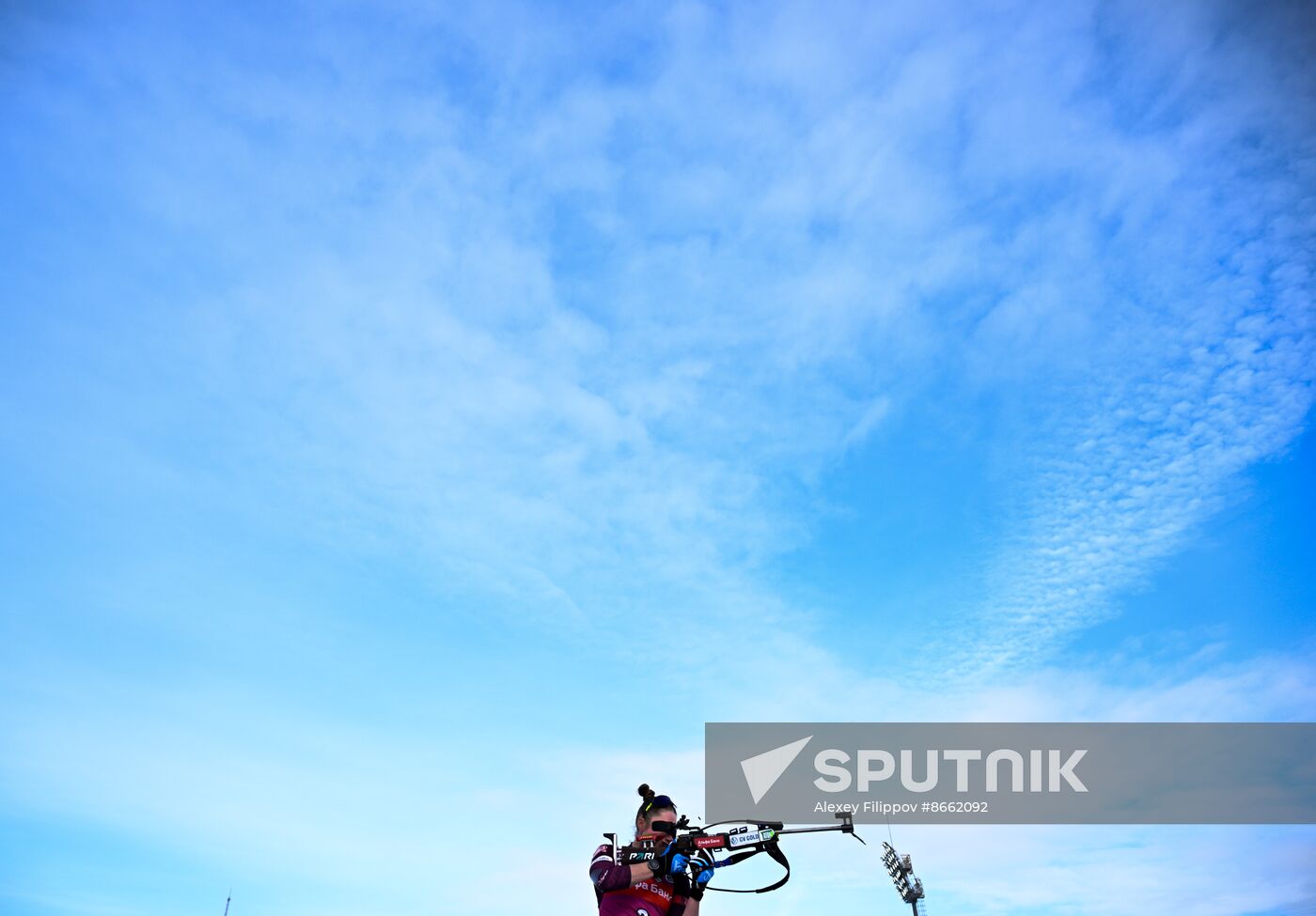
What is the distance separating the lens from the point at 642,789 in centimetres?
903

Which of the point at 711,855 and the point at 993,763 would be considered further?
the point at 993,763

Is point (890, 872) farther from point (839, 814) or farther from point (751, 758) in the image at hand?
point (839, 814)

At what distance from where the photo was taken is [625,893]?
8.26 metres

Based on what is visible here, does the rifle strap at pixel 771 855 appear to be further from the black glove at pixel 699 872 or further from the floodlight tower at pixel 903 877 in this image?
the floodlight tower at pixel 903 877

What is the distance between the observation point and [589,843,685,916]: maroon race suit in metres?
7.99

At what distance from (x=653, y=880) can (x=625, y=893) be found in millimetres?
313

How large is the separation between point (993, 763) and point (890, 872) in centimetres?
6459

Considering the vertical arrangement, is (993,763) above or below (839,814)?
above

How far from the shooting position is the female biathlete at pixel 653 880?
804 centimetres

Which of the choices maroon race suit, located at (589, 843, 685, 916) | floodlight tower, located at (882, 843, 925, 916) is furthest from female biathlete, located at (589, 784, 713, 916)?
floodlight tower, located at (882, 843, 925, 916)

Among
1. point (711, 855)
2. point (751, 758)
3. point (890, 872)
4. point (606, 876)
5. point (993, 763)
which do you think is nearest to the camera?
point (606, 876)

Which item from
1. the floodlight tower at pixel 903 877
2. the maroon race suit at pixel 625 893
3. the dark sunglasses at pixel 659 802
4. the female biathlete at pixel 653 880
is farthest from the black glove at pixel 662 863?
the floodlight tower at pixel 903 877

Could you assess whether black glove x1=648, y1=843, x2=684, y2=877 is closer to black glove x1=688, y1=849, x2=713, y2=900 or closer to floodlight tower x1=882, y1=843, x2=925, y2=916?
black glove x1=688, y1=849, x2=713, y2=900

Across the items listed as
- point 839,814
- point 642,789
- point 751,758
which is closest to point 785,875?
point 839,814
